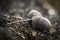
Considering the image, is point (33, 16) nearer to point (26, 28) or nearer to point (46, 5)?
point (26, 28)

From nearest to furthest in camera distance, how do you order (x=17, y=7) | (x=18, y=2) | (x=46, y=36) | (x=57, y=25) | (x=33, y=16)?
(x=46, y=36) → (x=33, y=16) → (x=57, y=25) → (x=17, y=7) → (x=18, y=2)

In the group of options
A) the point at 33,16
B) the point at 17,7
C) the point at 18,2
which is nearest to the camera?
the point at 33,16

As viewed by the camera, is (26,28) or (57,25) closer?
(26,28)

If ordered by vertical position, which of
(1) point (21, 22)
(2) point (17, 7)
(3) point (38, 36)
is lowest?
(3) point (38, 36)

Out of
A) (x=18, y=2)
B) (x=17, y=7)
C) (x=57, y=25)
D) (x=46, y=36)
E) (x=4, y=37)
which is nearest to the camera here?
(x=4, y=37)

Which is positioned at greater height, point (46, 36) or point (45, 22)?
point (45, 22)

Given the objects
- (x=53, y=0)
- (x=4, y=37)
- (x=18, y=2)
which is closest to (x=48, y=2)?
(x=53, y=0)

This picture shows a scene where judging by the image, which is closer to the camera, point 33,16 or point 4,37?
point 4,37

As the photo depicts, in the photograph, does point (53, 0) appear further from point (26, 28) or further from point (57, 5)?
point (26, 28)

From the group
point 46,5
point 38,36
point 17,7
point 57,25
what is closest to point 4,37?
point 38,36
